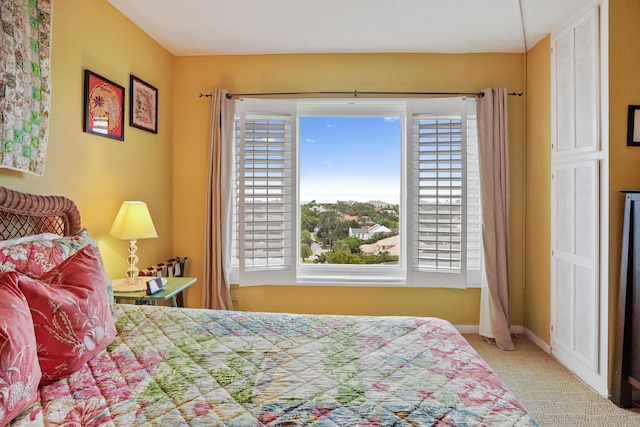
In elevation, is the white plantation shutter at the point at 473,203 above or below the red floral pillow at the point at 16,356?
above

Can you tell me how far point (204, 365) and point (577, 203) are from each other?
8.75 ft

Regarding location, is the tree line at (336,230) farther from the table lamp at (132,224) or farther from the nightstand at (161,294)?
the table lamp at (132,224)

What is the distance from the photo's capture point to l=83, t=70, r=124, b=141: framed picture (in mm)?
2371

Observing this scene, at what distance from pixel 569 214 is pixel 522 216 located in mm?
661

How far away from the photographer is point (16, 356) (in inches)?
40.9

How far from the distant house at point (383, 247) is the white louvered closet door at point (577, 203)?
130cm

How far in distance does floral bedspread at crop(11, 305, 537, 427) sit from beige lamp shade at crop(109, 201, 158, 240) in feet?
2.79

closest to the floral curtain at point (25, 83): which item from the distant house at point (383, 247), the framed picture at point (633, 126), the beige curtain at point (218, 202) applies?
the beige curtain at point (218, 202)

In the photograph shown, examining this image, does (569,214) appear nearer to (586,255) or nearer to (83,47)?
(586,255)

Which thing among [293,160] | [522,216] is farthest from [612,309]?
[293,160]

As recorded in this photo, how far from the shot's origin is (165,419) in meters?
1.01

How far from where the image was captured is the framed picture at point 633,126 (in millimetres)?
2340

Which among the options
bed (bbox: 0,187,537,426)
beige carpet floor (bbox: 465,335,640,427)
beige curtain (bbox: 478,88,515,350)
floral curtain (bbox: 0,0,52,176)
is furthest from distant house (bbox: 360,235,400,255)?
floral curtain (bbox: 0,0,52,176)

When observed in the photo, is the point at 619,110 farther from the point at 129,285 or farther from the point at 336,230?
the point at 129,285
